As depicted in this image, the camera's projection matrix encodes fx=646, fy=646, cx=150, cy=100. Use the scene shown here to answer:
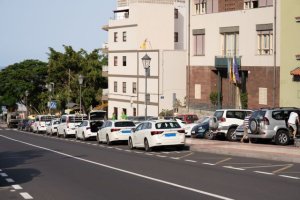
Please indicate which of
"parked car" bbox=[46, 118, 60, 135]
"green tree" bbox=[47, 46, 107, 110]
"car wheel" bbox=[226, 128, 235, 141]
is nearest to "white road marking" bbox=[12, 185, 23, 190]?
"car wheel" bbox=[226, 128, 235, 141]

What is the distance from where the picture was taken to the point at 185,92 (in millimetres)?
65062

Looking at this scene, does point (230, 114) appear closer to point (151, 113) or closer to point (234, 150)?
point (234, 150)

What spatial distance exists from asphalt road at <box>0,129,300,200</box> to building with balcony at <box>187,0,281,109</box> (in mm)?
24512

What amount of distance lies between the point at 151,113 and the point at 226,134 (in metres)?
30.6

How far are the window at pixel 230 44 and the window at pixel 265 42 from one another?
295 centimetres

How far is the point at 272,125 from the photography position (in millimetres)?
29516

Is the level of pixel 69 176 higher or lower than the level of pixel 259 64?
lower

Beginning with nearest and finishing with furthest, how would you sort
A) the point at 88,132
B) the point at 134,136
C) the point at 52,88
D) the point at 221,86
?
1. the point at 134,136
2. the point at 88,132
3. the point at 221,86
4. the point at 52,88

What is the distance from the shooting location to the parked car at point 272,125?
29516 mm

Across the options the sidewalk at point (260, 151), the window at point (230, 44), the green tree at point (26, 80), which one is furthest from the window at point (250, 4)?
the green tree at point (26, 80)

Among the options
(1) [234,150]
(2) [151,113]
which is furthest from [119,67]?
(1) [234,150]

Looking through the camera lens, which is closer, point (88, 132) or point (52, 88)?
point (88, 132)

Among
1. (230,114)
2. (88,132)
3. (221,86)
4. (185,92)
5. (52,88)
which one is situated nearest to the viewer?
(230,114)

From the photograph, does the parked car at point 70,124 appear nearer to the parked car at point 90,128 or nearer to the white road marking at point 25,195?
the parked car at point 90,128
